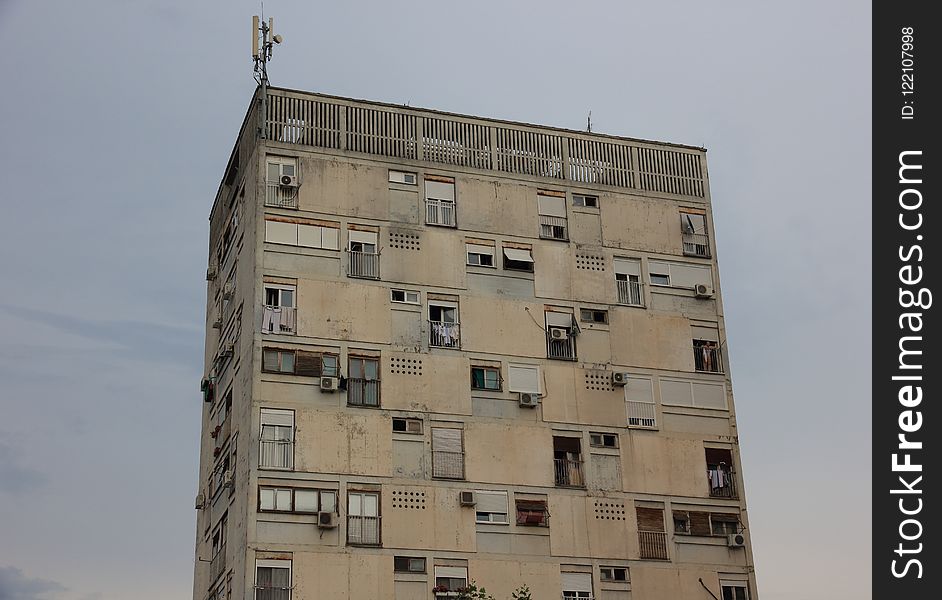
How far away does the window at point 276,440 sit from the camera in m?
39.9

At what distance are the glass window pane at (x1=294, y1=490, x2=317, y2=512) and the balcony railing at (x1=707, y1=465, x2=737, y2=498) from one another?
12970mm

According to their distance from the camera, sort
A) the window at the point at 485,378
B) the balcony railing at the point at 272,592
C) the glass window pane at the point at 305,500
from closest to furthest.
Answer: the balcony railing at the point at 272,592, the glass window pane at the point at 305,500, the window at the point at 485,378

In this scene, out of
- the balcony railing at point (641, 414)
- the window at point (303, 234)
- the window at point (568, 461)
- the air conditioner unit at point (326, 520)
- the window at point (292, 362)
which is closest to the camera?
the air conditioner unit at point (326, 520)

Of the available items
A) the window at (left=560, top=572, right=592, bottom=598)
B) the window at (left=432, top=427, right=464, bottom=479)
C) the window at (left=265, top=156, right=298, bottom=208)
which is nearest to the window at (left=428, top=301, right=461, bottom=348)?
the window at (left=432, top=427, right=464, bottom=479)

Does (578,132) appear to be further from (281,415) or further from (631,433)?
(281,415)

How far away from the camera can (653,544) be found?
140ft

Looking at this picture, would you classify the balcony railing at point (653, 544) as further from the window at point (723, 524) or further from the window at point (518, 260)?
the window at point (518, 260)

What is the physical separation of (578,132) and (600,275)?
5.42m

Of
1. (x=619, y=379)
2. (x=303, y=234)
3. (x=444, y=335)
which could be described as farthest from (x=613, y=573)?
(x=303, y=234)

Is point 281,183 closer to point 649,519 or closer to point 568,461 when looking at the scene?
point 568,461

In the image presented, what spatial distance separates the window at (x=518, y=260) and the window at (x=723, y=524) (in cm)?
990

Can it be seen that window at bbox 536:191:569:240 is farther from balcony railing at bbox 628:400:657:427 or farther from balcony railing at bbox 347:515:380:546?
balcony railing at bbox 347:515:380:546

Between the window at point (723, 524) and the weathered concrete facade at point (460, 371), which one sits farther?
the window at point (723, 524)

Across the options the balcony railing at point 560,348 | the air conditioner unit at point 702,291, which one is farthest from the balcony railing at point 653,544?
the air conditioner unit at point 702,291
